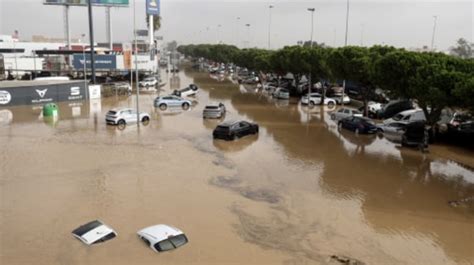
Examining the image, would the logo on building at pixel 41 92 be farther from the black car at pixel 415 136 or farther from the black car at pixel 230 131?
the black car at pixel 415 136

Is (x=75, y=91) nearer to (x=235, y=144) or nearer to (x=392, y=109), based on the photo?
(x=235, y=144)

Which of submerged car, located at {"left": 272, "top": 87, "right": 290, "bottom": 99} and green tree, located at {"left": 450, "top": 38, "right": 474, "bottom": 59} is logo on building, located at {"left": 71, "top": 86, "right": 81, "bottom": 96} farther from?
green tree, located at {"left": 450, "top": 38, "right": 474, "bottom": 59}

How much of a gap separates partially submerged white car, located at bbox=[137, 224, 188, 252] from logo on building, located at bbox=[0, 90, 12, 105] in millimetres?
34790

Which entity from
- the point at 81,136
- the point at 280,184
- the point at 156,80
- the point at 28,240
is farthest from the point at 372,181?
the point at 156,80

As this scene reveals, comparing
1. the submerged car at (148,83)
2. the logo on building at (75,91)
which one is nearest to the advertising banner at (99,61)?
the submerged car at (148,83)

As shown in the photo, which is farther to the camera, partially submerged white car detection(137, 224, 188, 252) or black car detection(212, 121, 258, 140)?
black car detection(212, 121, 258, 140)

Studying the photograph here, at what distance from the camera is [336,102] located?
5153 cm

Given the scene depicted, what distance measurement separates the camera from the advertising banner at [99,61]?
67.8 metres

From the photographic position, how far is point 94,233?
13836mm

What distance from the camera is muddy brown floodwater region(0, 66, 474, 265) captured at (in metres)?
13.5

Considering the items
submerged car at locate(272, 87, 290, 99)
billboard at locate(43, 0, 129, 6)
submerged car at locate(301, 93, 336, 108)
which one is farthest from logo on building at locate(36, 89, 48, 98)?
billboard at locate(43, 0, 129, 6)

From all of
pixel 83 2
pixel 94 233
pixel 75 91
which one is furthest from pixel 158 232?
pixel 83 2

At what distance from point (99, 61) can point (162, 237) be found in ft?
201

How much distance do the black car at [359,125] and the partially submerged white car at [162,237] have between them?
22.5m
